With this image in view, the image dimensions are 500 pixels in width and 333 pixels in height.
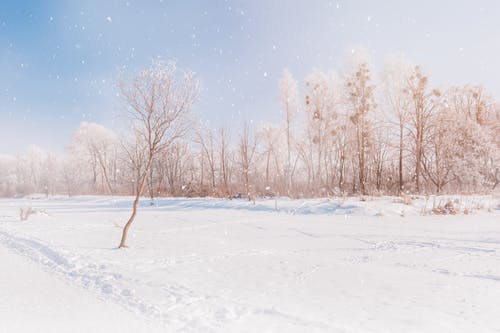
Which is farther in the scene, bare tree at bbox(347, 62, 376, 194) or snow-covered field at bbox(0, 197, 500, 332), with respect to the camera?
bare tree at bbox(347, 62, 376, 194)

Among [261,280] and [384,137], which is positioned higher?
[384,137]

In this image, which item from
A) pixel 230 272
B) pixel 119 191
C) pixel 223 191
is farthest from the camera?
pixel 119 191

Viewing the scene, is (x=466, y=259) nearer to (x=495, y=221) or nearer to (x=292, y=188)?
(x=495, y=221)

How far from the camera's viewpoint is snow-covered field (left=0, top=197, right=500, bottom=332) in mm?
3775

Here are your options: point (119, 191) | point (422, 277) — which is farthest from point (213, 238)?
point (119, 191)

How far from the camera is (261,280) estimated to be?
5395 millimetres

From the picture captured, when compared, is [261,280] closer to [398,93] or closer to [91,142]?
[398,93]

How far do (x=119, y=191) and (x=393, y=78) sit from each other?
117 ft

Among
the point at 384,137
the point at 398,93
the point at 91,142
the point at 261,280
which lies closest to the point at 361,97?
the point at 398,93

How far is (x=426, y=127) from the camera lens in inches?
869

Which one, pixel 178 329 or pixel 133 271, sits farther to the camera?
pixel 133 271

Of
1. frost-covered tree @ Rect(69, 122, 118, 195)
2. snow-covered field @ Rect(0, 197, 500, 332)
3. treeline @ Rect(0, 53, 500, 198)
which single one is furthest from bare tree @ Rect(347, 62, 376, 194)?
frost-covered tree @ Rect(69, 122, 118, 195)

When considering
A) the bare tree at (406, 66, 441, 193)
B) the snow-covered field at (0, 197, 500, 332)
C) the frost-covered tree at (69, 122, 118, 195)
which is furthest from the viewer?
the frost-covered tree at (69, 122, 118, 195)

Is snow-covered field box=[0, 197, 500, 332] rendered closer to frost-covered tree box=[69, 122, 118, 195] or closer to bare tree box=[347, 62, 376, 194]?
bare tree box=[347, 62, 376, 194]
